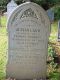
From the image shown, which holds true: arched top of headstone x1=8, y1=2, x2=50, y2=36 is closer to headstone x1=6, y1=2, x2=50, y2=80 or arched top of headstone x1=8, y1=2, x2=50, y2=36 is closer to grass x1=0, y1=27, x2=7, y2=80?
headstone x1=6, y1=2, x2=50, y2=80

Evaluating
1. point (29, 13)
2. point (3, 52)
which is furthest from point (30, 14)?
point (3, 52)

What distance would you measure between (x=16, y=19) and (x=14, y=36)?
38 centimetres

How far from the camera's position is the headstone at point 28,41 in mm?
6391

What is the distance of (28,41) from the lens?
6.54m

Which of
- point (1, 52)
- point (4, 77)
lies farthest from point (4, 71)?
point (1, 52)

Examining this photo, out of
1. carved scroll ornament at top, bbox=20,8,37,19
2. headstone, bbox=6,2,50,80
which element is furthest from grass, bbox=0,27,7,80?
carved scroll ornament at top, bbox=20,8,37,19

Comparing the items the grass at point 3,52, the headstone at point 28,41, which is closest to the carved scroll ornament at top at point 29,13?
the headstone at point 28,41

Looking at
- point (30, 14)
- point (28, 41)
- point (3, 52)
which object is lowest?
point (3, 52)

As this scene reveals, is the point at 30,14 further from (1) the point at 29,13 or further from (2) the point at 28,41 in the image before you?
(2) the point at 28,41

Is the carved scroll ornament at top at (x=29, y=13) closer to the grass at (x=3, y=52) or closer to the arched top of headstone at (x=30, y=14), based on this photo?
the arched top of headstone at (x=30, y=14)

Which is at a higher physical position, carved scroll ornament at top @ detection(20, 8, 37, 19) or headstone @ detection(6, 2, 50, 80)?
carved scroll ornament at top @ detection(20, 8, 37, 19)

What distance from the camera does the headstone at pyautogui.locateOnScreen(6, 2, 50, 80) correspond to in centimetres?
639

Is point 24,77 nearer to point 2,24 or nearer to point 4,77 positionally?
point 4,77

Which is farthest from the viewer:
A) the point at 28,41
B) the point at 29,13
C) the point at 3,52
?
the point at 3,52
